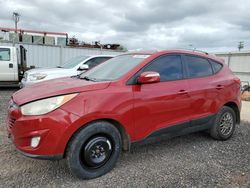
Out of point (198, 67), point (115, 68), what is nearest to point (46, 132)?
point (115, 68)

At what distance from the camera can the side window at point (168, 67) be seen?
377 cm

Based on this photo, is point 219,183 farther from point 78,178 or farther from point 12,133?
point 12,133

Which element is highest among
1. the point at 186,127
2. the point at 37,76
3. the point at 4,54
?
the point at 4,54

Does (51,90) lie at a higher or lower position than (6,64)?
lower

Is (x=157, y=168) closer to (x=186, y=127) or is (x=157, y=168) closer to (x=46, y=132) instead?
(x=186, y=127)

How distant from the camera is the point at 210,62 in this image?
464cm

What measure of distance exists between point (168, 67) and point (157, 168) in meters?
1.54

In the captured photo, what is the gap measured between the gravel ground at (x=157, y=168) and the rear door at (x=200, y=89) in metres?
0.61

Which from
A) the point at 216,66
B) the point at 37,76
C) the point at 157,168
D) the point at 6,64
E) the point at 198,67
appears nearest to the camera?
the point at 157,168

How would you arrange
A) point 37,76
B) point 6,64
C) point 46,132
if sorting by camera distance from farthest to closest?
point 6,64 < point 37,76 < point 46,132

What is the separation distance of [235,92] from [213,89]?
2.46ft

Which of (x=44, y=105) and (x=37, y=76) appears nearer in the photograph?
(x=44, y=105)

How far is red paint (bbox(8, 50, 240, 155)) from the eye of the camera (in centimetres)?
284

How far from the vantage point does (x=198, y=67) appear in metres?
4.36
